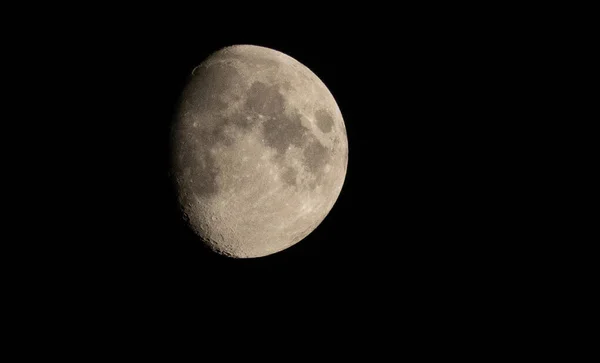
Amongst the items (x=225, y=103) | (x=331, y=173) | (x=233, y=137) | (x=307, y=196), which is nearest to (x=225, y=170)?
(x=233, y=137)

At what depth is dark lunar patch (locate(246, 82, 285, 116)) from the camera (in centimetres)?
296

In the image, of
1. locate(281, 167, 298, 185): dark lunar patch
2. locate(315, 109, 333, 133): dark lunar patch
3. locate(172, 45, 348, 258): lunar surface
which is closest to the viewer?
locate(172, 45, 348, 258): lunar surface

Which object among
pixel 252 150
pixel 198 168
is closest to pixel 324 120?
pixel 252 150

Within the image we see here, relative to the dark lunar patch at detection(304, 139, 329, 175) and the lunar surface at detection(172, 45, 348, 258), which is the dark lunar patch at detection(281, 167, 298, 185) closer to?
the lunar surface at detection(172, 45, 348, 258)

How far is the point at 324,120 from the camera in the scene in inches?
129

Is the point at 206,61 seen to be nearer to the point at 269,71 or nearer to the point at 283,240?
the point at 269,71

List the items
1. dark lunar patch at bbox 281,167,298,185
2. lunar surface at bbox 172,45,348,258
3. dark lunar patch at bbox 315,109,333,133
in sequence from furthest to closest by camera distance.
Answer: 1. dark lunar patch at bbox 315,109,333,133
2. dark lunar patch at bbox 281,167,298,185
3. lunar surface at bbox 172,45,348,258

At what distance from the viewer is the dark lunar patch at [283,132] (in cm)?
294

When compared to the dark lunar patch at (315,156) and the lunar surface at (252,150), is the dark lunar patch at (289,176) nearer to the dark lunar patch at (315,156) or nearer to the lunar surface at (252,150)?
the lunar surface at (252,150)

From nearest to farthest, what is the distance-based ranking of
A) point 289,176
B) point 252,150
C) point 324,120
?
point 252,150 → point 289,176 → point 324,120

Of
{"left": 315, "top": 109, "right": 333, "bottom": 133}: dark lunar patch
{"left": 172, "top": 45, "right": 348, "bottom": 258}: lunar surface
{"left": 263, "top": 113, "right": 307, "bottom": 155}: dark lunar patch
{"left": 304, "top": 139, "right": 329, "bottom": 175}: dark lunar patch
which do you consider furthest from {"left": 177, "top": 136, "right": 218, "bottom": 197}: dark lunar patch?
{"left": 315, "top": 109, "right": 333, "bottom": 133}: dark lunar patch

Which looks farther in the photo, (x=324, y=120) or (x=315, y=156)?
(x=324, y=120)

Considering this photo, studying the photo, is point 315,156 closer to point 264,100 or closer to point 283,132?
point 283,132

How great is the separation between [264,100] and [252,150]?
397mm
